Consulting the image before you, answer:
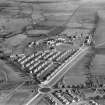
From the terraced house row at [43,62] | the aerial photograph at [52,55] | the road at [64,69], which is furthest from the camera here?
the terraced house row at [43,62]

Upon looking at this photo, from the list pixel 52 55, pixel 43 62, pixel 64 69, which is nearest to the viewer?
pixel 64 69

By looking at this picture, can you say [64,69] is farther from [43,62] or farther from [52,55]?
[52,55]

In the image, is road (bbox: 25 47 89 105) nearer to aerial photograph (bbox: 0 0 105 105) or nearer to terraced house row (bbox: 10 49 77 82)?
aerial photograph (bbox: 0 0 105 105)

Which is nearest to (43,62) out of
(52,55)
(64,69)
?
(52,55)

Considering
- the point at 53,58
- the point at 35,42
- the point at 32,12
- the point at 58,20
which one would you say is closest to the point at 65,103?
the point at 53,58

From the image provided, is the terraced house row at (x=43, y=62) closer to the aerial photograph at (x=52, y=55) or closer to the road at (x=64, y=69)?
the aerial photograph at (x=52, y=55)

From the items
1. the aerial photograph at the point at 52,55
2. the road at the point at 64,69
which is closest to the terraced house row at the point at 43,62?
the aerial photograph at the point at 52,55

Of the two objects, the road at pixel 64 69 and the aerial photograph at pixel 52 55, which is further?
the aerial photograph at pixel 52 55
